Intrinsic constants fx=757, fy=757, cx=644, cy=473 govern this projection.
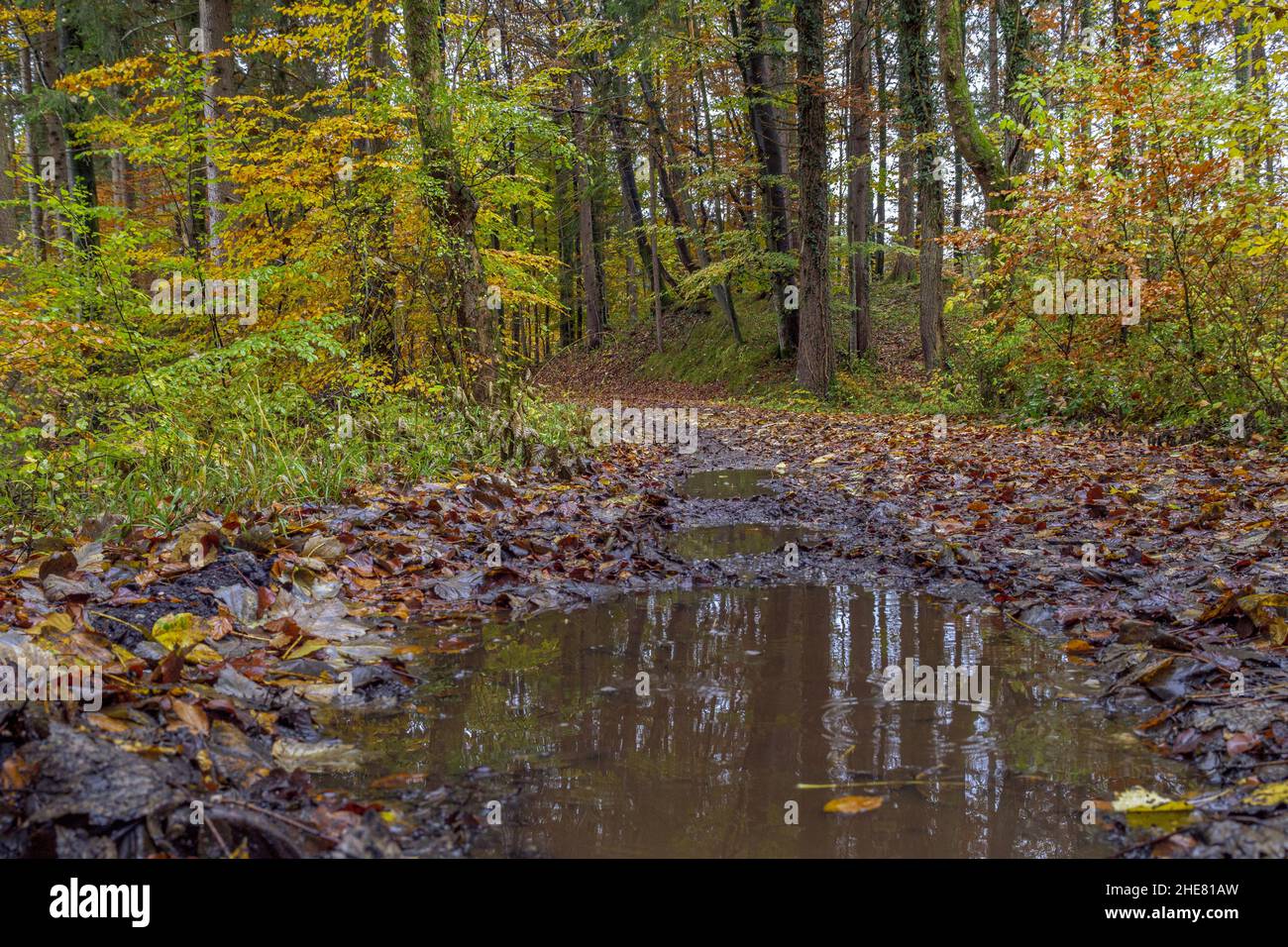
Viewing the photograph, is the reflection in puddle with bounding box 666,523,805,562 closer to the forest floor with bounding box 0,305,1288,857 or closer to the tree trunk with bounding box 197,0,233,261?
the forest floor with bounding box 0,305,1288,857

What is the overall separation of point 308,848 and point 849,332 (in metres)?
19.1

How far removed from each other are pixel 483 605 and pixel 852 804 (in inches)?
91.6

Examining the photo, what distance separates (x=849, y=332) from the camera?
1930 cm

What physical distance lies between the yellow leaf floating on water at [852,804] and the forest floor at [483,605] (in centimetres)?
57

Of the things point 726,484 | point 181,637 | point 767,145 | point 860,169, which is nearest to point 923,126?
point 860,169

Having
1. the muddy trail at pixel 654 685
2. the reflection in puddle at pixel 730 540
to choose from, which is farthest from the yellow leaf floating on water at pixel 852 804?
the reflection in puddle at pixel 730 540

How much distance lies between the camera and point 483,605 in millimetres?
3875

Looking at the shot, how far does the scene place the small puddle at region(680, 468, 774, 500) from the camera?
22.9 ft

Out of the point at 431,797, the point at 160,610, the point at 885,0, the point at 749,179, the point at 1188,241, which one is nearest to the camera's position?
the point at 431,797

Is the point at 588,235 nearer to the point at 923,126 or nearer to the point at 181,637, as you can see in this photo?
the point at 923,126

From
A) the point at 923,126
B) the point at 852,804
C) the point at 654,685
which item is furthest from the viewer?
the point at 923,126

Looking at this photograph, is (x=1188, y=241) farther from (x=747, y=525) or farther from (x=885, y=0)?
(x=885, y=0)

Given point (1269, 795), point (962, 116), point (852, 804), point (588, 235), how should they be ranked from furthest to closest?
point (588, 235) < point (962, 116) < point (852, 804) < point (1269, 795)
